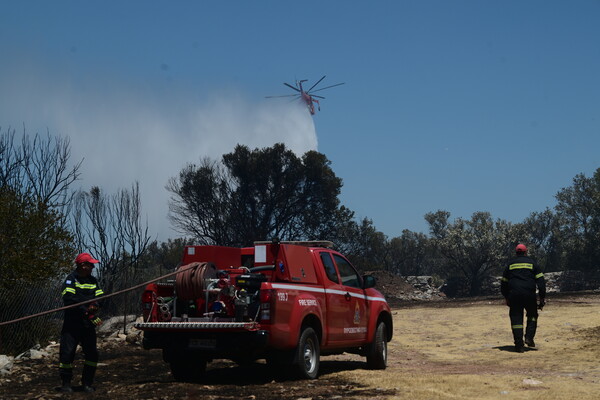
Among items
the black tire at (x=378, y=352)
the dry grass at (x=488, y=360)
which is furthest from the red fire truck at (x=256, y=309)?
the dry grass at (x=488, y=360)

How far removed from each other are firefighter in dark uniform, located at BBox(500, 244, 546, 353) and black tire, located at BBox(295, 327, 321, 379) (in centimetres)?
536

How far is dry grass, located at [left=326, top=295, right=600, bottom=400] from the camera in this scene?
8828 mm

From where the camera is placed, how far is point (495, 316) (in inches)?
902

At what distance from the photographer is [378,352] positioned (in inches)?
477

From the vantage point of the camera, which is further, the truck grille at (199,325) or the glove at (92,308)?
the glove at (92,308)

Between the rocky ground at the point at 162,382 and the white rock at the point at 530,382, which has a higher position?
the white rock at the point at 530,382

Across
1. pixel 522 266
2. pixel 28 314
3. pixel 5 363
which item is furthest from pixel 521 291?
pixel 28 314

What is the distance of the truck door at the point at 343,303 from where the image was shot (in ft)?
35.9

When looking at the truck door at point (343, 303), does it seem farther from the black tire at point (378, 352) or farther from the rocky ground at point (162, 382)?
the rocky ground at point (162, 382)

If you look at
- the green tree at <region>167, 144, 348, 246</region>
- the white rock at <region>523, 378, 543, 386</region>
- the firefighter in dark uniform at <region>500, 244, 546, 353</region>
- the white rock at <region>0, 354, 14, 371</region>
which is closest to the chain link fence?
the white rock at <region>0, 354, 14, 371</region>

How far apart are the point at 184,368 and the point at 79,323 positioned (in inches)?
68.5

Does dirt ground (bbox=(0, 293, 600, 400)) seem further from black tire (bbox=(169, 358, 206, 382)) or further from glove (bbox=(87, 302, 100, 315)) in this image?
glove (bbox=(87, 302, 100, 315))

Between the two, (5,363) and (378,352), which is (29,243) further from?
(378,352)

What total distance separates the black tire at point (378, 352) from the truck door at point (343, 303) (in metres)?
0.34
